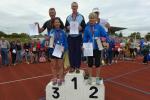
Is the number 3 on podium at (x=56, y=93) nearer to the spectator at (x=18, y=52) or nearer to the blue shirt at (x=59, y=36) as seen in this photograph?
the blue shirt at (x=59, y=36)

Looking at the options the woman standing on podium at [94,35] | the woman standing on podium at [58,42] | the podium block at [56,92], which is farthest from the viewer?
the woman standing on podium at [58,42]

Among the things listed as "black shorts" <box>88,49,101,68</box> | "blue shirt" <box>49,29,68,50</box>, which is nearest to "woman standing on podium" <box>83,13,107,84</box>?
"black shorts" <box>88,49,101,68</box>

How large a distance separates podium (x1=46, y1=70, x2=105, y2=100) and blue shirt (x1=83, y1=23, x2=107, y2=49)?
0.88 metres

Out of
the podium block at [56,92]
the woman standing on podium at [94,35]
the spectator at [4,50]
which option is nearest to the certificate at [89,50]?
the woman standing on podium at [94,35]

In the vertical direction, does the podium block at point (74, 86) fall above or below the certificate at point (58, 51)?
below

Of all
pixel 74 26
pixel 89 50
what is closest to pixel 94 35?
pixel 89 50

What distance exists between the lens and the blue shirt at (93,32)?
6.86 meters

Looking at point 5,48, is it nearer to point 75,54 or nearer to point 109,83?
point 109,83

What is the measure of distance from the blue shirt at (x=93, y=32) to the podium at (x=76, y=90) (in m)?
0.88

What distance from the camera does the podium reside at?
21.3 ft

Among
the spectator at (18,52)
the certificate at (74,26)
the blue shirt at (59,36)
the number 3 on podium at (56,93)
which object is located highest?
the certificate at (74,26)

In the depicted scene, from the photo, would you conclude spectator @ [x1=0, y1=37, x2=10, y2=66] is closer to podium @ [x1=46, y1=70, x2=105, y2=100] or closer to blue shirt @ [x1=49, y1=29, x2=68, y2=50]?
blue shirt @ [x1=49, y1=29, x2=68, y2=50]

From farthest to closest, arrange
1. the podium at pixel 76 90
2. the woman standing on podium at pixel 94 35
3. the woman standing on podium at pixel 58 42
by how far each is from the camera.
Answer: the woman standing on podium at pixel 58 42 → the woman standing on podium at pixel 94 35 → the podium at pixel 76 90

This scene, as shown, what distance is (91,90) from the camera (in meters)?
Answer: 6.52
